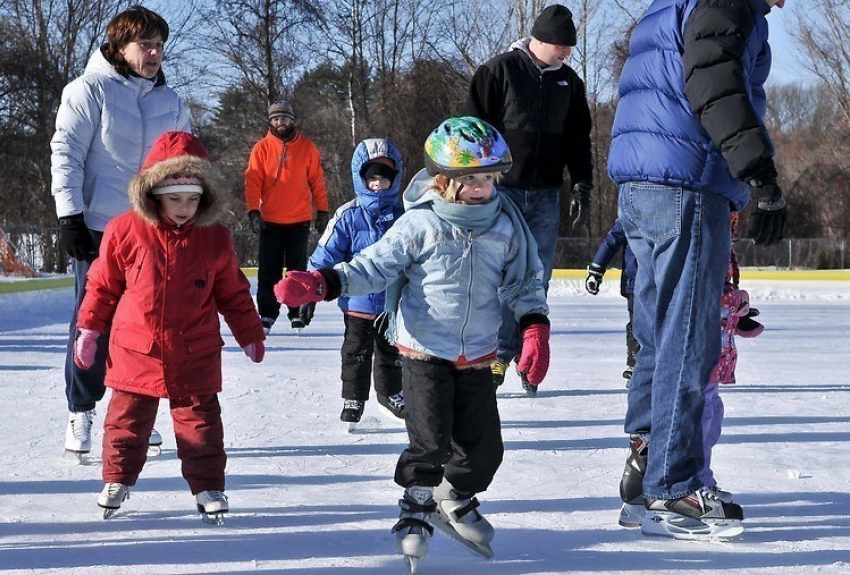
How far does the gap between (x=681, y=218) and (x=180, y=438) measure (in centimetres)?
150

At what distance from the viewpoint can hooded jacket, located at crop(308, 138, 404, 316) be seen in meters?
4.56

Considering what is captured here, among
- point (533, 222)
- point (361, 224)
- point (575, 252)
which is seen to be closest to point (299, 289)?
point (361, 224)

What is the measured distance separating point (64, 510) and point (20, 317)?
829cm

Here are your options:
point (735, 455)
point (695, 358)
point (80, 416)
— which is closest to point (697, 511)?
point (695, 358)

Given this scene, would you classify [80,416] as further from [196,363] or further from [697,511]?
[697,511]

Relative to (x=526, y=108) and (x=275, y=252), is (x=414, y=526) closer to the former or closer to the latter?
(x=526, y=108)

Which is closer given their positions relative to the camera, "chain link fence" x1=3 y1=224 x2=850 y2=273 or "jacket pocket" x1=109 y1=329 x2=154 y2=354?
"jacket pocket" x1=109 y1=329 x2=154 y2=354

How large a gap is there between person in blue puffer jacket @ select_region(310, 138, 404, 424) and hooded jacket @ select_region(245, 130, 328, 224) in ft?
11.8

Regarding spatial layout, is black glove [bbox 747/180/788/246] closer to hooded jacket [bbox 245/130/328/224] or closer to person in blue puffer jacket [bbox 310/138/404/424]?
person in blue puffer jacket [bbox 310/138/404/424]

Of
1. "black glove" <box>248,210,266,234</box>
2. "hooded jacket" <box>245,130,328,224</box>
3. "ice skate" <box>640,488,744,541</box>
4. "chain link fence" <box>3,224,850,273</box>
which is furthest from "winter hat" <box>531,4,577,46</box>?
"chain link fence" <box>3,224,850,273</box>

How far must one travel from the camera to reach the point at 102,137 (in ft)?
12.2

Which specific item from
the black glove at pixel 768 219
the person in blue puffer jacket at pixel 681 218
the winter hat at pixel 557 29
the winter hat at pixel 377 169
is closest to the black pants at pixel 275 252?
the winter hat at pixel 377 169

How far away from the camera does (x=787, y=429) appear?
4359mm

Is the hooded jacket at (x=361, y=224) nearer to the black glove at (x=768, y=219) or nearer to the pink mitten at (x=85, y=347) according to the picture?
the pink mitten at (x=85, y=347)
